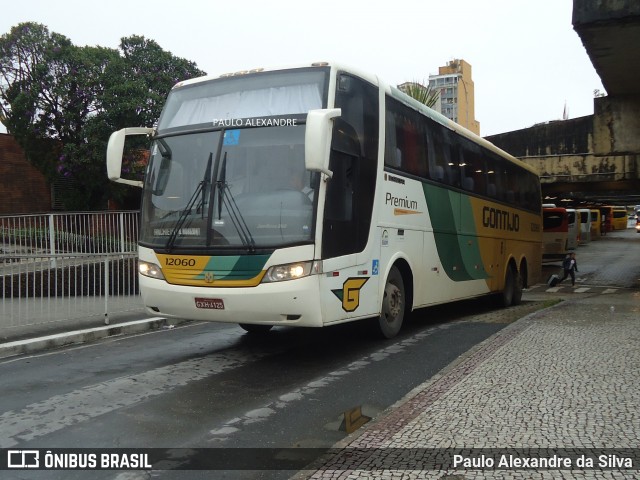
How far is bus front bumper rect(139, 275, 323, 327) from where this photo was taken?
6508 mm

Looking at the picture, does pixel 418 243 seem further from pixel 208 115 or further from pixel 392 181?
pixel 208 115

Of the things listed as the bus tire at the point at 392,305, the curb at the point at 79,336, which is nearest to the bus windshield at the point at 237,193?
the bus tire at the point at 392,305

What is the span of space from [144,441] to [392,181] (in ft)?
16.9

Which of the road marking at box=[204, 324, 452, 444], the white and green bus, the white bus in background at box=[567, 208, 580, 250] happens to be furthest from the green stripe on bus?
the white bus in background at box=[567, 208, 580, 250]

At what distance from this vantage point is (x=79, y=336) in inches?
361

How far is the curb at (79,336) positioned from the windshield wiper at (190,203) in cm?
297

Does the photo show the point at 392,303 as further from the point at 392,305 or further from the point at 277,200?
the point at 277,200

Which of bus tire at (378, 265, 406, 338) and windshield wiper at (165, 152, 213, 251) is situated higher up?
windshield wiper at (165, 152, 213, 251)

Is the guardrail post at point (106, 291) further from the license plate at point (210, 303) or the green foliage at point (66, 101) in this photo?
the green foliage at point (66, 101)

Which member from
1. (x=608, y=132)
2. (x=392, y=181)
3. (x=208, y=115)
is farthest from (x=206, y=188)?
(x=608, y=132)

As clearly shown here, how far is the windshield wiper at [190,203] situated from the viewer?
6906 mm

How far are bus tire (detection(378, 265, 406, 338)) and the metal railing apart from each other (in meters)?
4.85

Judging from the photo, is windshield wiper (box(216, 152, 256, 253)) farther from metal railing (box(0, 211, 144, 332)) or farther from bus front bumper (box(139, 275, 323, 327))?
metal railing (box(0, 211, 144, 332))

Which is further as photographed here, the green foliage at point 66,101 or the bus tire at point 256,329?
the green foliage at point 66,101
